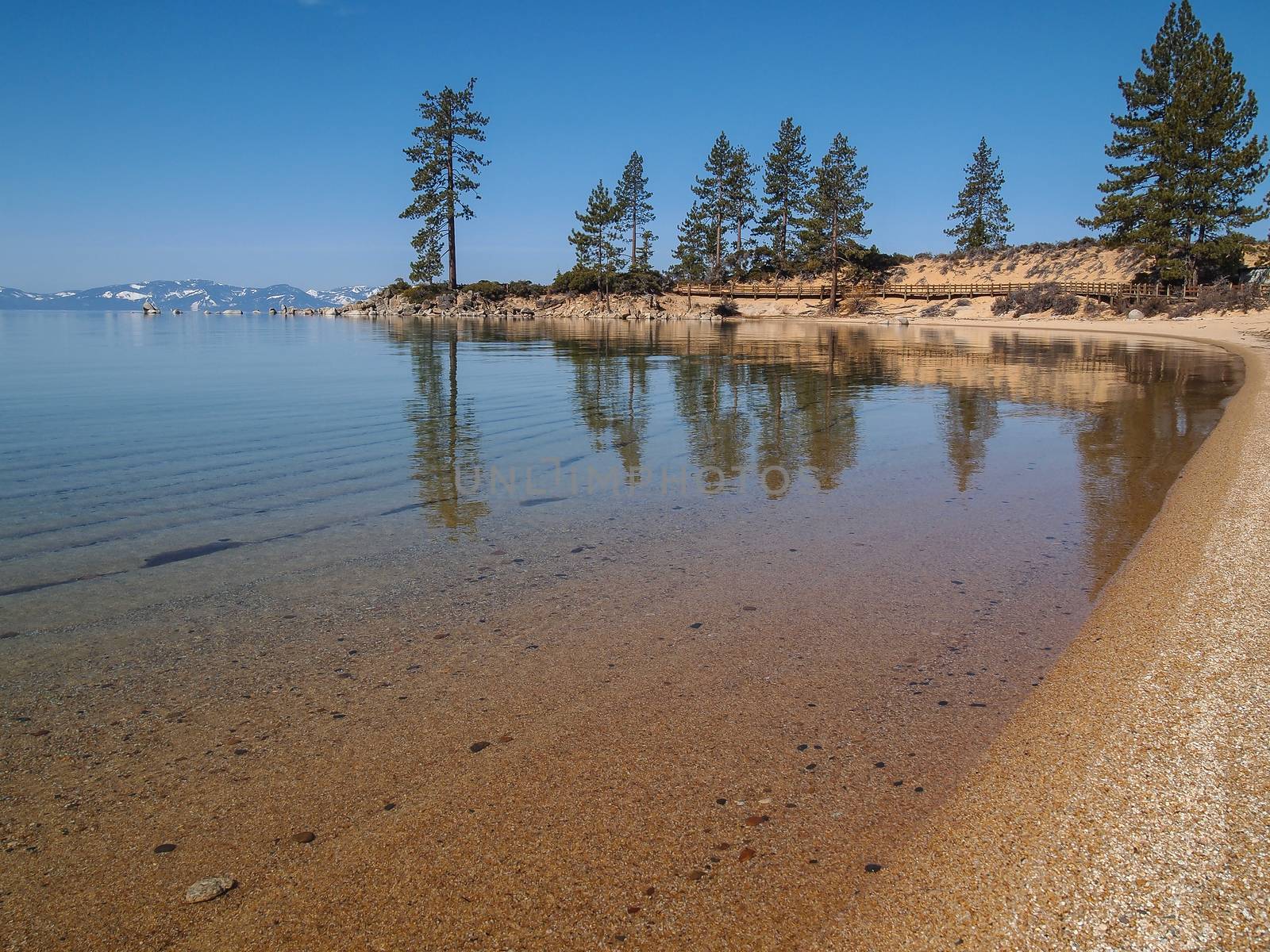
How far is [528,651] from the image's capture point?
13.7ft

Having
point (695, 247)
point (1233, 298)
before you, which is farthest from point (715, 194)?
point (1233, 298)

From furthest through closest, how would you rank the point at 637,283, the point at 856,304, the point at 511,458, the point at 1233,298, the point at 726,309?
the point at 637,283 < the point at 726,309 < the point at 856,304 < the point at 1233,298 < the point at 511,458

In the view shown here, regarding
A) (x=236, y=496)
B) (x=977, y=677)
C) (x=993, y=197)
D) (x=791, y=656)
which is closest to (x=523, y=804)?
(x=791, y=656)

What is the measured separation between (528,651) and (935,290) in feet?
238

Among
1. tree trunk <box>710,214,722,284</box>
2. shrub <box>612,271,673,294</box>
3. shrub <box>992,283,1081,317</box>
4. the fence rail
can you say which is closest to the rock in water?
the fence rail

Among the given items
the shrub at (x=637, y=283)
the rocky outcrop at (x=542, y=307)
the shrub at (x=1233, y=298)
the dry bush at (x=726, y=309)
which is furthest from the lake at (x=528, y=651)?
the shrub at (x=637, y=283)

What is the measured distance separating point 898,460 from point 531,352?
747 inches

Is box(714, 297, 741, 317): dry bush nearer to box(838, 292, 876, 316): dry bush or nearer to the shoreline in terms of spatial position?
box(838, 292, 876, 316): dry bush

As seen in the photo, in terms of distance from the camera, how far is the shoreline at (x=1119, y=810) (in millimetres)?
2193

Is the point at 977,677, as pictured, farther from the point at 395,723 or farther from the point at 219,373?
the point at 219,373

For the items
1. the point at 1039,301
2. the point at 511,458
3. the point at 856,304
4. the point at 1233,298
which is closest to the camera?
the point at 511,458

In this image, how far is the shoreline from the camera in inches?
86.4

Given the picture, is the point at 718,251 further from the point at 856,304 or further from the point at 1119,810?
the point at 1119,810

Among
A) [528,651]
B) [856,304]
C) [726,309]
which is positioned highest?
[856,304]
